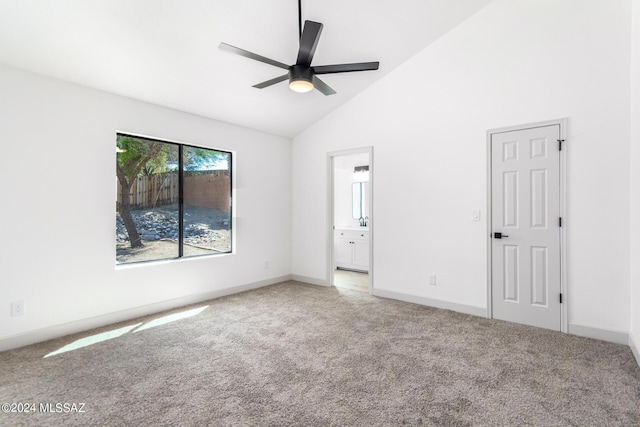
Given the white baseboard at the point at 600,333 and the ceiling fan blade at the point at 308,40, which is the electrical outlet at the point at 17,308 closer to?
the ceiling fan blade at the point at 308,40

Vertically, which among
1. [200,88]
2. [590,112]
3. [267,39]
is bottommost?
[590,112]

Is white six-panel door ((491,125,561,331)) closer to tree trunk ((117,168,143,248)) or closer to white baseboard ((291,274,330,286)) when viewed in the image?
white baseboard ((291,274,330,286))

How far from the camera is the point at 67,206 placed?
10.3ft

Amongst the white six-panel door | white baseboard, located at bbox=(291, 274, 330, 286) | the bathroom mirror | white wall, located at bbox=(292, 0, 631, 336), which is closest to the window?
white baseboard, located at bbox=(291, 274, 330, 286)

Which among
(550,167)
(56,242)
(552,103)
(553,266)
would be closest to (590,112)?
(552,103)

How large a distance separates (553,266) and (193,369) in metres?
3.61

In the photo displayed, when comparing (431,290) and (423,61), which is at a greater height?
(423,61)

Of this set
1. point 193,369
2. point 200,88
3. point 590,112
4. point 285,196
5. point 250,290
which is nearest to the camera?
point 193,369

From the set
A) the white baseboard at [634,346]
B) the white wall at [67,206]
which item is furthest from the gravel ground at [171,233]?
the white baseboard at [634,346]

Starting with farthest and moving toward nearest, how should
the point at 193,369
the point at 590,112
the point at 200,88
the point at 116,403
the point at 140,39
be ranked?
the point at 200,88 < the point at 590,112 < the point at 140,39 < the point at 193,369 < the point at 116,403

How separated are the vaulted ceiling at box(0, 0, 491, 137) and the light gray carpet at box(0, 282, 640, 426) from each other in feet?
8.72

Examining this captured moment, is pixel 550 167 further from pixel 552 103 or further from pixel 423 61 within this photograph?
pixel 423 61

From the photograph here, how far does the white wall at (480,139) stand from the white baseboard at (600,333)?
39 millimetres

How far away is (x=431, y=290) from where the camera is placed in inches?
160
